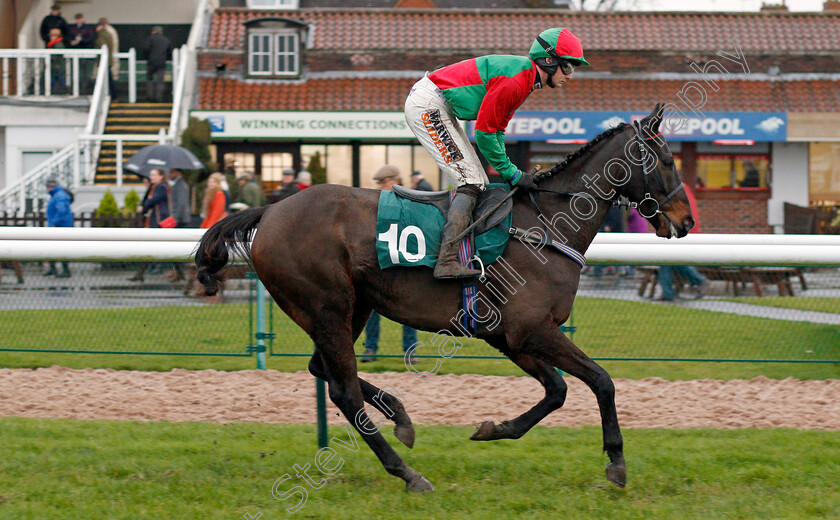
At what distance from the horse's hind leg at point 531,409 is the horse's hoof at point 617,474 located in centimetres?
39

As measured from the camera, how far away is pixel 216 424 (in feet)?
19.0

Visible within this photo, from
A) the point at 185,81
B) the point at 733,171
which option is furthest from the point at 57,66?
the point at 733,171

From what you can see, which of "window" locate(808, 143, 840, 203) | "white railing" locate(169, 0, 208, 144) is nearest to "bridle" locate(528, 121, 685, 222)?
"white railing" locate(169, 0, 208, 144)

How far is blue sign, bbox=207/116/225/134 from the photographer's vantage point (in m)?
21.8

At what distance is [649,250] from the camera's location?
6531 millimetres

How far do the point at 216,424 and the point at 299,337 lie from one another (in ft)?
6.34

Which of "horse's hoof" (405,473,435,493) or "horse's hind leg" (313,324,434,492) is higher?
"horse's hind leg" (313,324,434,492)

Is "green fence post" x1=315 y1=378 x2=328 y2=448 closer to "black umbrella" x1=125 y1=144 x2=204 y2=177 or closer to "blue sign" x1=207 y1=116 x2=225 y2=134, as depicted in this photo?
"black umbrella" x1=125 y1=144 x2=204 y2=177

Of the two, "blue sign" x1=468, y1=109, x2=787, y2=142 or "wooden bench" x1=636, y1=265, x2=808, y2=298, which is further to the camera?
"blue sign" x1=468, y1=109, x2=787, y2=142

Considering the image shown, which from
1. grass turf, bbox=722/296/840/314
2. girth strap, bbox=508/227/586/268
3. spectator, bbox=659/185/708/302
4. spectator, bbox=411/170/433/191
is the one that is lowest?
grass turf, bbox=722/296/840/314

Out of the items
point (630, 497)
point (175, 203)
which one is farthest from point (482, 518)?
point (175, 203)

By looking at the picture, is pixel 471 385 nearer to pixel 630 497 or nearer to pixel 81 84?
pixel 630 497

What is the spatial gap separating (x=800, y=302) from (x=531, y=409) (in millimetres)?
3673

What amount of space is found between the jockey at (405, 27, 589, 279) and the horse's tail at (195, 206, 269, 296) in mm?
952
